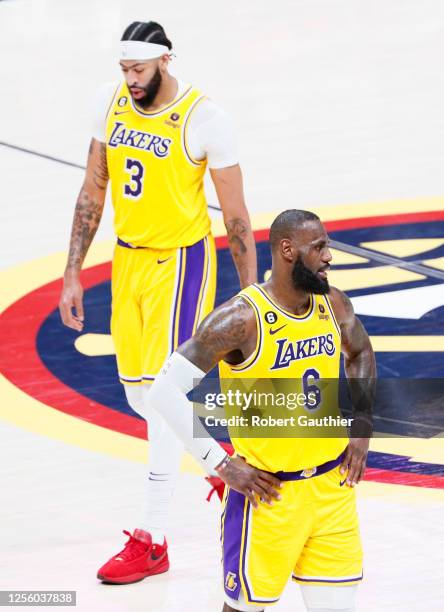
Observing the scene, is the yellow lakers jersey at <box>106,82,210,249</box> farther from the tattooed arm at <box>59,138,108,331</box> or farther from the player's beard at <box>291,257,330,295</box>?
the player's beard at <box>291,257,330,295</box>

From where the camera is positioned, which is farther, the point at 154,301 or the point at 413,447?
the point at 413,447

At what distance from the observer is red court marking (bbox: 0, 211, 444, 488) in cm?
787

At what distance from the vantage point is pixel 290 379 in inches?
189

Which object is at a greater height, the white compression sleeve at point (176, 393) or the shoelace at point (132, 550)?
the white compression sleeve at point (176, 393)

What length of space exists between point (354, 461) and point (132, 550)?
1.65 meters

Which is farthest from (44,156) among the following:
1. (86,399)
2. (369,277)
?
(86,399)

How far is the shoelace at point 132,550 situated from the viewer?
6266mm

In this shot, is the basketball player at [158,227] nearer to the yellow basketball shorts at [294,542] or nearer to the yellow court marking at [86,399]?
the yellow court marking at [86,399]

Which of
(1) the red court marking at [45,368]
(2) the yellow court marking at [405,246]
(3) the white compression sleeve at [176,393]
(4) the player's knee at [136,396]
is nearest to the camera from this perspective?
(3) the white compression sleeve at [176,393]

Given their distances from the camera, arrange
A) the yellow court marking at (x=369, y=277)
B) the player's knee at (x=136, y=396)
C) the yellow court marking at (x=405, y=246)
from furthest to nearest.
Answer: the yellow court marking at (x=405, y=246)
the yellow court marking at (x=369, y=277)
the player's knee at (x=136, y=396)

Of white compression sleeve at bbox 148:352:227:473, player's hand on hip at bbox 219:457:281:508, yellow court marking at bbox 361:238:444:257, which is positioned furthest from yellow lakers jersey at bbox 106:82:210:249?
yellow court marking at bbox 361:238:444:257

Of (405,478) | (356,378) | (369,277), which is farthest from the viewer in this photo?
(369,277)

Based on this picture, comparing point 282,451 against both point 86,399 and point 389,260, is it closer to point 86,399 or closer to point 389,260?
point 86,399

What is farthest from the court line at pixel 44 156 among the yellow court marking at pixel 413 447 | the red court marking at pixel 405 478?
the red court marking at pixel 405 478
